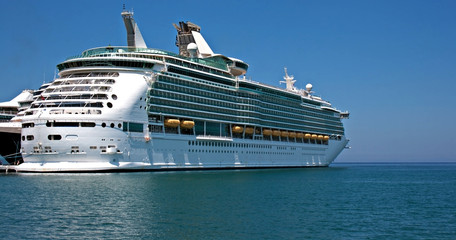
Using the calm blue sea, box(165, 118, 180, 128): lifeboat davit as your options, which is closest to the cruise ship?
box(165, 118, 180, 128): lifeboat davit

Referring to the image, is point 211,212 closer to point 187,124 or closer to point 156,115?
point 156,115

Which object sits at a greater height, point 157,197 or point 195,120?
point 195,120

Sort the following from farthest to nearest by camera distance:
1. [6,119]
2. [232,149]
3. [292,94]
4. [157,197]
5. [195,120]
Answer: [292,94]
[6,119]
[232,149]
[195,120]
[157,197]

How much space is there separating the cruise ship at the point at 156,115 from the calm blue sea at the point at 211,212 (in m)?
8.86

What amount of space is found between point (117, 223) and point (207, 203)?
26.1ft

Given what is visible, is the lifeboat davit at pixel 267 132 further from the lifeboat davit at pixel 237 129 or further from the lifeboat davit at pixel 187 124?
the lifeboat davit at pixel 187 124

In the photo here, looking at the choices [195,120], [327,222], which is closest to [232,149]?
[195,120]

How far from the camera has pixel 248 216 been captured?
89.7 feet

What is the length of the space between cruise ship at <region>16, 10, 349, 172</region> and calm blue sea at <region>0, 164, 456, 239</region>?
8.86 m

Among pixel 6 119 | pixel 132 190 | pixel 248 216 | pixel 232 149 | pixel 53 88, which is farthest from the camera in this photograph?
pixel 6 119

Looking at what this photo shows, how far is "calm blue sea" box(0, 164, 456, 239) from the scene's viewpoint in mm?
23078

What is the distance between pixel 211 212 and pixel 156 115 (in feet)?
108

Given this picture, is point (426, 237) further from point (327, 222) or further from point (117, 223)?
point (117, 223)

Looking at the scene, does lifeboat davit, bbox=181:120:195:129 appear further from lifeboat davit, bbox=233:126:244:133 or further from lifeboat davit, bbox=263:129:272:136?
lifeboat davit, bbox=263:129:272:136
